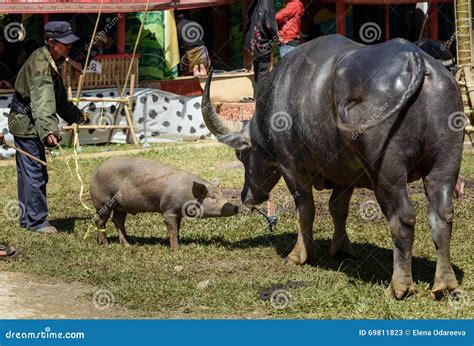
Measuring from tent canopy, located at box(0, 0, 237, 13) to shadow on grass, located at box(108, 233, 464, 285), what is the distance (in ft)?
25.5

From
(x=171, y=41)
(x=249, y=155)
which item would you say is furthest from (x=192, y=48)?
(x=249, y=155)

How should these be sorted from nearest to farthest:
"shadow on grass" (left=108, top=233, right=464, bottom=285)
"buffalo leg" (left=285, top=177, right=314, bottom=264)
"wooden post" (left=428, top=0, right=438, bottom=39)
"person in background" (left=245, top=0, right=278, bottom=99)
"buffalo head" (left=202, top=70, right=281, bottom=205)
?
"shadow on grass" (left=108, top=233, right=464, bottom=285), "buffalo leg" (left=285, top=177, right=314, bottom=264), "buffalo head" (left=202, top=70, right=281, bottom=205), "person in background" (left=245, top=0, right=278, bottom=99), "wooden post" (left=428, top=0, right=438, bottom=39)

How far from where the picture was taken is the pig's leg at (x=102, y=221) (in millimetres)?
10797

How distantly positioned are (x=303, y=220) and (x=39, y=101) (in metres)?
3.20

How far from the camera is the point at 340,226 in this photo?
10000mm

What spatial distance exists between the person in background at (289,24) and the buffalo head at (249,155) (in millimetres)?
7835

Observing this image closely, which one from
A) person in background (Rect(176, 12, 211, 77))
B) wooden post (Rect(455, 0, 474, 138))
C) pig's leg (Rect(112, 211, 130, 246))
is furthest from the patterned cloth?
pig's leg (Rect(112, 211, 130, 246))

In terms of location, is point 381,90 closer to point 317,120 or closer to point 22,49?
point 317,120

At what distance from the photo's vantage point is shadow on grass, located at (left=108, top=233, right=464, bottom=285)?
9.15 m

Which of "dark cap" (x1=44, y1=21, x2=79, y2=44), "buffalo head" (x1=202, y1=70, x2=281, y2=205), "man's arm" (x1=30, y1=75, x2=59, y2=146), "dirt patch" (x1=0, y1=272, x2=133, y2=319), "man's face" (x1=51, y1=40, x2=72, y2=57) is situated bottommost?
"dirt patch" (x1=0, y1=272, x2=133, y2=319)

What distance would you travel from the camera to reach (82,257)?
10086 millimetres

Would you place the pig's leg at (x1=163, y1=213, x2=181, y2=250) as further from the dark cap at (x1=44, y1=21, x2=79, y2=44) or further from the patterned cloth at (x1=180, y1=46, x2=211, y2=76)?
the patterned cloth at (x1=180, y1=46, x2=211, y2=76)

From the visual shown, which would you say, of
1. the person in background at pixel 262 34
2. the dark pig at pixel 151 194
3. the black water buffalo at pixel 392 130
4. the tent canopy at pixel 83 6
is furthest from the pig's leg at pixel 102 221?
the tent canopy at pixel 83 6

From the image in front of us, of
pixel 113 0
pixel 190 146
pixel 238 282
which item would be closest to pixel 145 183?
pixel 238 282
